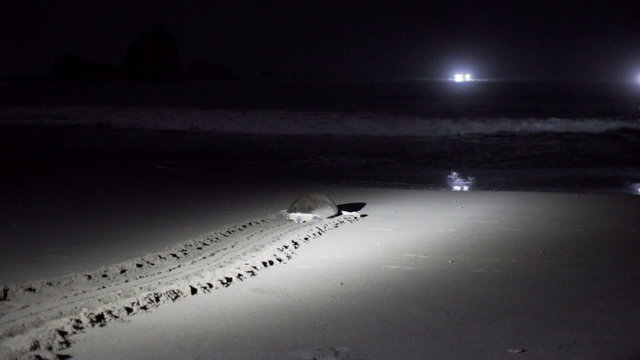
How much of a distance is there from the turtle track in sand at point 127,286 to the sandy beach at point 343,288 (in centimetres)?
2

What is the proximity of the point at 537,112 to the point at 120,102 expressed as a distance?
65.4ft

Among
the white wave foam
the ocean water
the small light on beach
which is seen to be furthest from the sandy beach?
the white wave foam

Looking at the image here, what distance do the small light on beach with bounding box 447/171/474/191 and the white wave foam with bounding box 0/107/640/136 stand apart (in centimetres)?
832

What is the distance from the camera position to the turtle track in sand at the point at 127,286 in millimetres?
4008

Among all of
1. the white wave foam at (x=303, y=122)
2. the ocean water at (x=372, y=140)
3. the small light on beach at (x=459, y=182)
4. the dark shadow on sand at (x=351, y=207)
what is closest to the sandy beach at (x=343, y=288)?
the dark shadow on sand at (x=351, y=207)

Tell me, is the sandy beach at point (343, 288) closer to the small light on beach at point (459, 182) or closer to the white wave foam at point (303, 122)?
the small light on beach at point (459, 182)

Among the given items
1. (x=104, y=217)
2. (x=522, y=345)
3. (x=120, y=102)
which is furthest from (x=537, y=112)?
(x=522, y=345)

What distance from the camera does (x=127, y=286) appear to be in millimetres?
4973

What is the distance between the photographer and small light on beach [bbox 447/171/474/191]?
11055 millimetres

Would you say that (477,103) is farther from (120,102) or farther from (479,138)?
(120,102)

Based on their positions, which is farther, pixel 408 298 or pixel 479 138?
pixel 479 138

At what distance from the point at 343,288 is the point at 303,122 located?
63.1ft

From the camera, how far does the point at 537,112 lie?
2881cm

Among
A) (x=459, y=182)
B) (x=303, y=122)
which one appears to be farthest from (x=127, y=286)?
(x=303, y=122)
